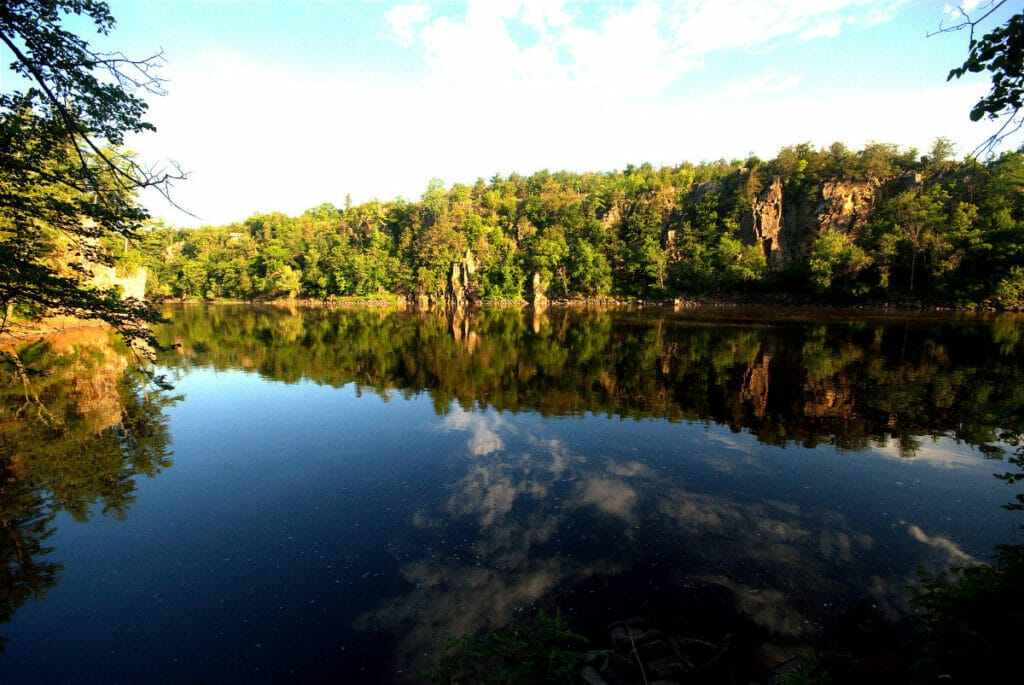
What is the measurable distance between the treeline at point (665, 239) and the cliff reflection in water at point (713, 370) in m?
22.5

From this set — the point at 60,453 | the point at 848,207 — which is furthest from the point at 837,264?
the point at 60,453

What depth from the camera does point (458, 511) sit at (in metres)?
10.6

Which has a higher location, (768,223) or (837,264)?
(768,223)

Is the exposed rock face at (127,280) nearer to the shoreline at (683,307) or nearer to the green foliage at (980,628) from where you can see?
the shoreline at (683,307)

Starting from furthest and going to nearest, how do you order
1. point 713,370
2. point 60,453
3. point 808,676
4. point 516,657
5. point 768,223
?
point 768,223, point 713,370, point 60,453, point 516,657, point 808,676

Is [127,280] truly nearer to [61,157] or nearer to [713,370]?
[61,157]

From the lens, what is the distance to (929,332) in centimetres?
3641

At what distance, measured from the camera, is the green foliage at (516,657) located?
5434 millimetres

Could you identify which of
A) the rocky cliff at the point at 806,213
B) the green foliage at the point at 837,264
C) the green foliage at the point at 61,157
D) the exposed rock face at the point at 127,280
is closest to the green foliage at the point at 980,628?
the green foliage at the point at 61,157

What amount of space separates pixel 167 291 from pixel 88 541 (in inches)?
4387

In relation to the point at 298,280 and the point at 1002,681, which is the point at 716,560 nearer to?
the point at 1002,681

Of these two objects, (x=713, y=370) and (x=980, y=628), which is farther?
(x=713, y=370)

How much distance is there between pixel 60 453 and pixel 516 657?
52.4 ft

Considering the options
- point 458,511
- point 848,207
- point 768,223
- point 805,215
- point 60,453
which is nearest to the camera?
point 458,511
